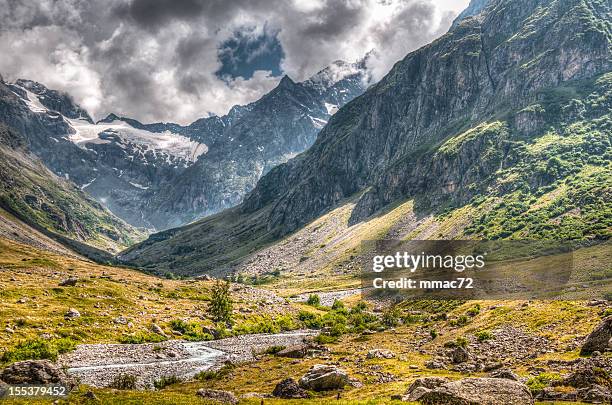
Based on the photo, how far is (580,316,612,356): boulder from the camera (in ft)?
139

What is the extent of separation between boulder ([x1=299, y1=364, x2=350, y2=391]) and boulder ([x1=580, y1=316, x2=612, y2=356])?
23616mm

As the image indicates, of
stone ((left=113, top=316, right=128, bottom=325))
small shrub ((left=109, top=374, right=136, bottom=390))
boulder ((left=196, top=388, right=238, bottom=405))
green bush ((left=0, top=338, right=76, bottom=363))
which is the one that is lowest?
small shrub ((left=109, top=374, right=136, bottom=390))

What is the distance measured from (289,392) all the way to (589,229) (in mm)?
188612

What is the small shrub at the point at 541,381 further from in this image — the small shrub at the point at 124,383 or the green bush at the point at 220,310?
the green bush at the point at 220,310

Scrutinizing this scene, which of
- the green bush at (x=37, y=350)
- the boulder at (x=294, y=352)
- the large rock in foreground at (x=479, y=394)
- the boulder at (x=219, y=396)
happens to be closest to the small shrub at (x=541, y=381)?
the large rock in foreground at (x=479, y=394)

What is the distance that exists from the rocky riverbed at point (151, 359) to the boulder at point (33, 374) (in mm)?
6775

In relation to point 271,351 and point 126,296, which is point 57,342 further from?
point 126,296

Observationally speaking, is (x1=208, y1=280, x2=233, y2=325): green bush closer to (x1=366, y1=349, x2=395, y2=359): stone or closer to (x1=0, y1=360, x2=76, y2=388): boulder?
(x1=366, y1=349, x2=395, y2=359): stone

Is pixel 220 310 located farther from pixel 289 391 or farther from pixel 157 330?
pixel 289 391

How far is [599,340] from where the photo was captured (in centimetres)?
4294

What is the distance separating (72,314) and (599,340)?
281 feet

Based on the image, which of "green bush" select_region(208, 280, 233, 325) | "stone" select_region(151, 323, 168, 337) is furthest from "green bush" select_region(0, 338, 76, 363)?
"green bush" select_region(208, 280, 233, 325)

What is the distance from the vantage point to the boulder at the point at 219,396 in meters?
38.6

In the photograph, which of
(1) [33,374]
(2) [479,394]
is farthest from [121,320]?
(2) [479,394]
